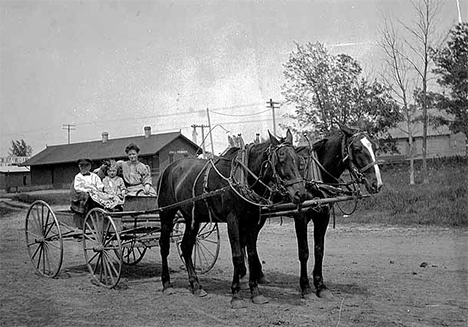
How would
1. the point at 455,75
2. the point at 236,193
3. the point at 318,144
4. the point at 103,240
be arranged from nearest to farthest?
the point at 236,193 < the point at 318,144 < the point at 103,240 < the point at 455,75

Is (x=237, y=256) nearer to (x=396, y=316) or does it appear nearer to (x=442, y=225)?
(x=396, y=316)

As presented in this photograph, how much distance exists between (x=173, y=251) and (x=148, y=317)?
7091 mm

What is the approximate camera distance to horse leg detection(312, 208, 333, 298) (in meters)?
7.45

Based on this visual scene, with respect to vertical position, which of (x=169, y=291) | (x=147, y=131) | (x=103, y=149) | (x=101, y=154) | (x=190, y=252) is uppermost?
(x=147, y=131)

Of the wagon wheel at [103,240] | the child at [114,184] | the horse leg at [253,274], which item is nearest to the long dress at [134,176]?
the child at [114,184]

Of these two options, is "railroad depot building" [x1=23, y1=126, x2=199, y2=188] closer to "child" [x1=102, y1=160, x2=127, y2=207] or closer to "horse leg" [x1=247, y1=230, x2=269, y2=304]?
"child" [x1=102, y1=160, x2=127, y2=207]

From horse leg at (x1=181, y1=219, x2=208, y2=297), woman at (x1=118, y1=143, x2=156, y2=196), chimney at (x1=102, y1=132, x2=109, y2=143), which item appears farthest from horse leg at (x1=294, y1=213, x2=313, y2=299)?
chimney at (x1=102, y1=132, x2=109, y2=143)

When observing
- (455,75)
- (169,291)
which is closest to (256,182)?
(169,291)

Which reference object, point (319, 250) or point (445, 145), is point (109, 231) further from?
point (445, 145)

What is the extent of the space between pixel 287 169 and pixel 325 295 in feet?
6.21

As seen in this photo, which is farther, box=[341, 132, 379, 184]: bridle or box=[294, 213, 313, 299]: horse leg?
box=[294, 213, 313, 299]: horse leg

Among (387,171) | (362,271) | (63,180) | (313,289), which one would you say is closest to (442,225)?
(362,271)

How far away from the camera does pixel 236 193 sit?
7.30m

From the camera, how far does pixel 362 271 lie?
30.6ft
